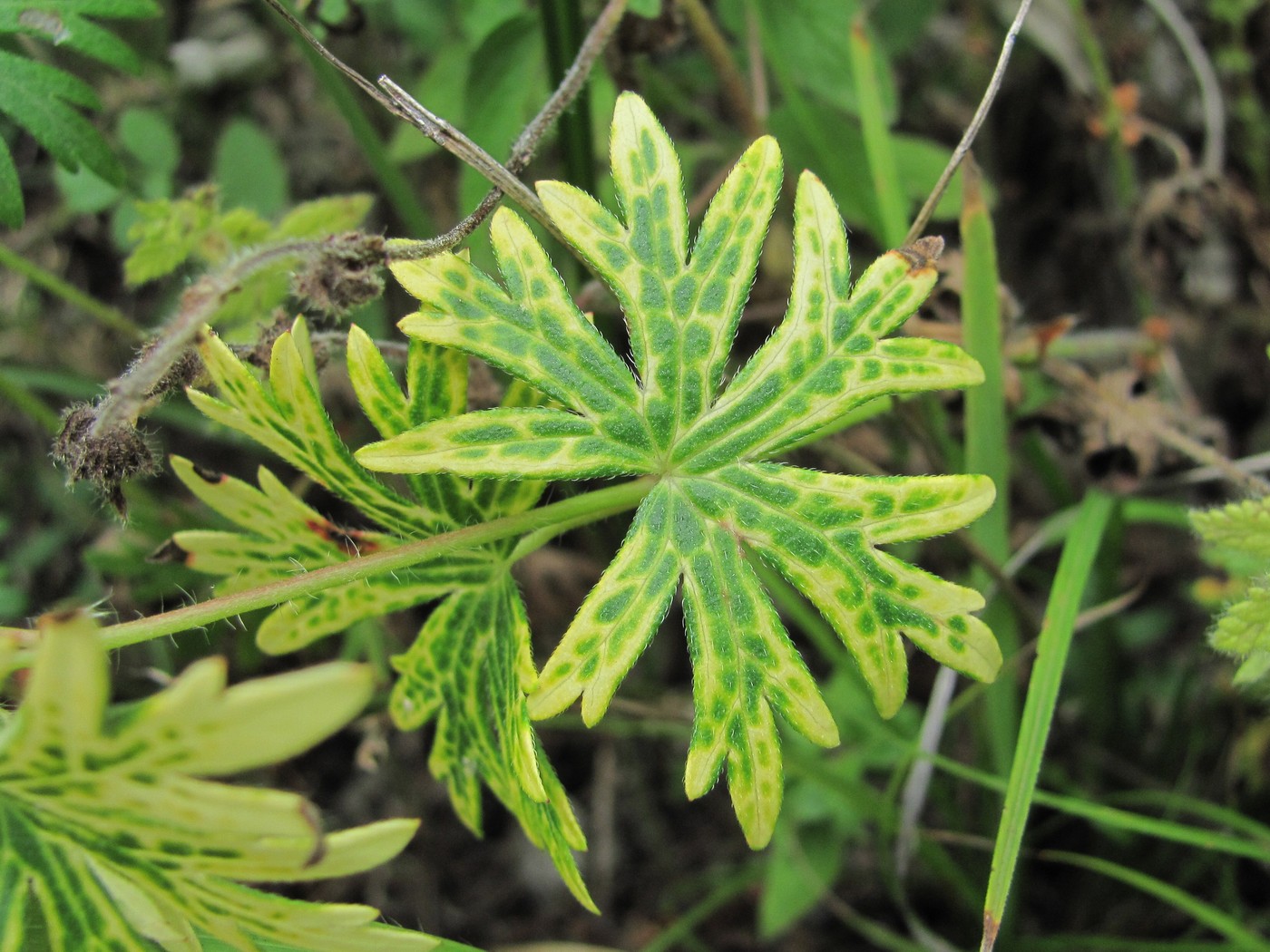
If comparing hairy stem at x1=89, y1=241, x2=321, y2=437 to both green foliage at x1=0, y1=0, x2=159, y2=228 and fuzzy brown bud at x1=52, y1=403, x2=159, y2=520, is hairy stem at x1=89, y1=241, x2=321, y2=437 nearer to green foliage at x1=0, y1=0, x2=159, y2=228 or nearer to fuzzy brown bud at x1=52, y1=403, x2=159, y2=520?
fuzzy brown bud at x1=52, y1=403, x2=159, y2=520

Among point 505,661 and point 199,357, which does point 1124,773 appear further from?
point 199,357

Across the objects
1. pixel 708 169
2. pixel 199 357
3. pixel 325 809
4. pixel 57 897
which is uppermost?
pixel 708 169

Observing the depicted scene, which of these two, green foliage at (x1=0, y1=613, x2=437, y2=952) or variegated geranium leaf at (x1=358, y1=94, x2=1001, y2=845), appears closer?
green foliage at (x1=0, y1=613, x2=437, y2=952)

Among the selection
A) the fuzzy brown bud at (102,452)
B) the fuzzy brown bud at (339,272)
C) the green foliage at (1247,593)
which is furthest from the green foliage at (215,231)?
the green foliage at (1247,593)

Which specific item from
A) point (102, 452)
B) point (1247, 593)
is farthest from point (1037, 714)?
point (102, 452)

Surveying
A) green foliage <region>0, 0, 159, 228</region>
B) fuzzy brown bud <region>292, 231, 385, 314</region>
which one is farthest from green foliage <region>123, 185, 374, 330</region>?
fuzzy brown bud <region>292, 231, 385, 314</region>

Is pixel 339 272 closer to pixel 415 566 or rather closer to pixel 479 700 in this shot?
pixel 415 566

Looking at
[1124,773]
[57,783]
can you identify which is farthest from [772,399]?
[1124,773]
